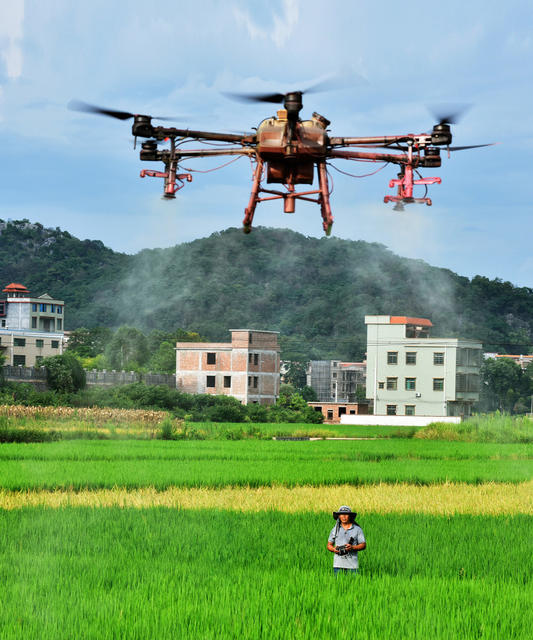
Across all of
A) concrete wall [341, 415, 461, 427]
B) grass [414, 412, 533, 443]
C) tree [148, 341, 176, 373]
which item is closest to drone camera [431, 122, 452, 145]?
tree [148, 341, 176, 373]

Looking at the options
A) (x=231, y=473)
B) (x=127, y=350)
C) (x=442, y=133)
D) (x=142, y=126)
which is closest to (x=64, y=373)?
(x=127, y=350)

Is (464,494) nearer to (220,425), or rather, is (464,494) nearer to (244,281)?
(244,281)

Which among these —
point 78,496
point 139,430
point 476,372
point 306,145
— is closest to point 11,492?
point 78,496

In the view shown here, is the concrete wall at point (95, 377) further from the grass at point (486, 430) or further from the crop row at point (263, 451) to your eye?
the grass at point (486, 430)

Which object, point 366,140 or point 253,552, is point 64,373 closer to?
point 253,552

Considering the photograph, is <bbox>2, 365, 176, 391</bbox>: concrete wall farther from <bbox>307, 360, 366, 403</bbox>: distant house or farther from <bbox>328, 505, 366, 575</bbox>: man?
<bbox>328, 505, 366, 575</bbox>: man

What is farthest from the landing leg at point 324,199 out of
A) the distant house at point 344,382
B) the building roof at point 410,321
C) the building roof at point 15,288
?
the distant house at point 344,382
